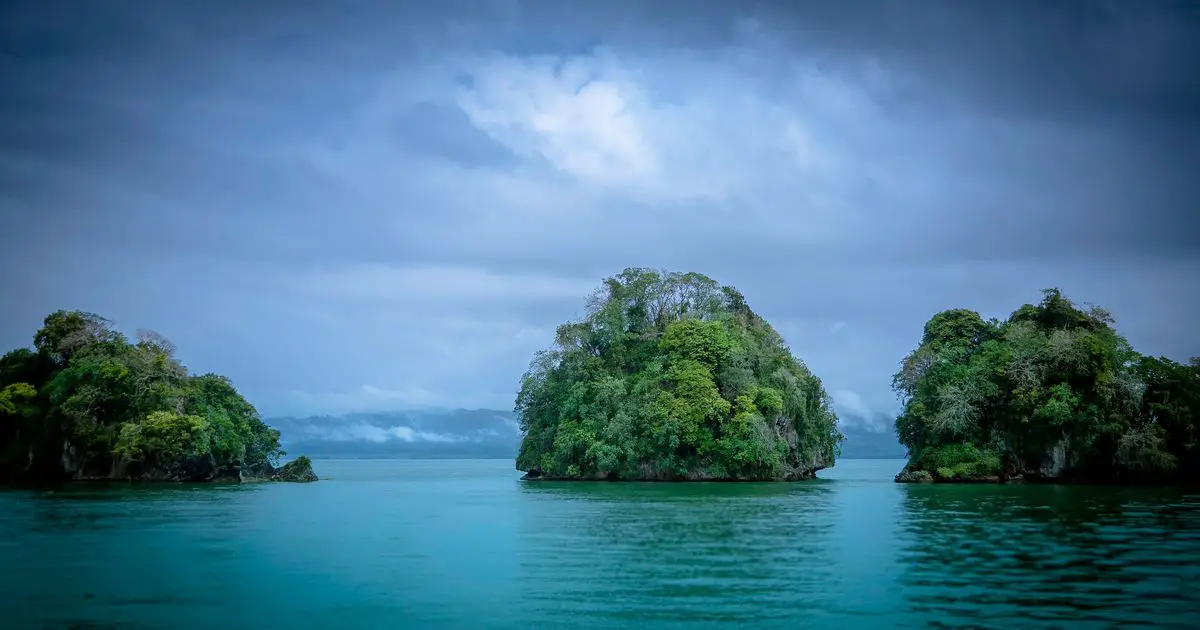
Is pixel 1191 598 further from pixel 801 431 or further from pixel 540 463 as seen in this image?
pixel 540 463

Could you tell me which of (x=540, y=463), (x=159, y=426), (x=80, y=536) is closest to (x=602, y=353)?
(x=540, y=463)

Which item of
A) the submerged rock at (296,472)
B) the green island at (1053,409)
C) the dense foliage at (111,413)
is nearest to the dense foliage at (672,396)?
the green island at (1053,409)

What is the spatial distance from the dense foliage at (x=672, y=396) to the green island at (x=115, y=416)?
906 inches

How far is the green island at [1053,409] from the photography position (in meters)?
59.8

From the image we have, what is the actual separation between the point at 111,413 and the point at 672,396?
42.2 metres

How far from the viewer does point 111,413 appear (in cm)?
6612

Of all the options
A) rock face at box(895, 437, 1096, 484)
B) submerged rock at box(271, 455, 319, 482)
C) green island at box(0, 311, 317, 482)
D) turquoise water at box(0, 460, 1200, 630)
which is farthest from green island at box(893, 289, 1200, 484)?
green island at box(0, 311, 317, 482)

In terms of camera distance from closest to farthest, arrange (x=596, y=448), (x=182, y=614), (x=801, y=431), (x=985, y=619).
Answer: (x=985, y=619) → (x=182, y=614) → (x=596, y=448) → (x=801, y=431)

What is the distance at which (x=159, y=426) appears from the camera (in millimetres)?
62188

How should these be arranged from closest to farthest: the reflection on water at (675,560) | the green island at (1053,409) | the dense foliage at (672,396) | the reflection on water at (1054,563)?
the reflection on water at (1054,563)
the reflection on water at (675,560)
the green island at (1053,409)
the dense foliage at (672,396)

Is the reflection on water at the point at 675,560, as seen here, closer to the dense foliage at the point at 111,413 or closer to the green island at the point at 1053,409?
the green island at the point at 1053,409

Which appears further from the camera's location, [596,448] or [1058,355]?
[596,448]

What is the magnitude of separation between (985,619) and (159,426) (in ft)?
194

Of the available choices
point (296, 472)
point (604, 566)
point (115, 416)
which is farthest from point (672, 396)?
point (604, 566)
